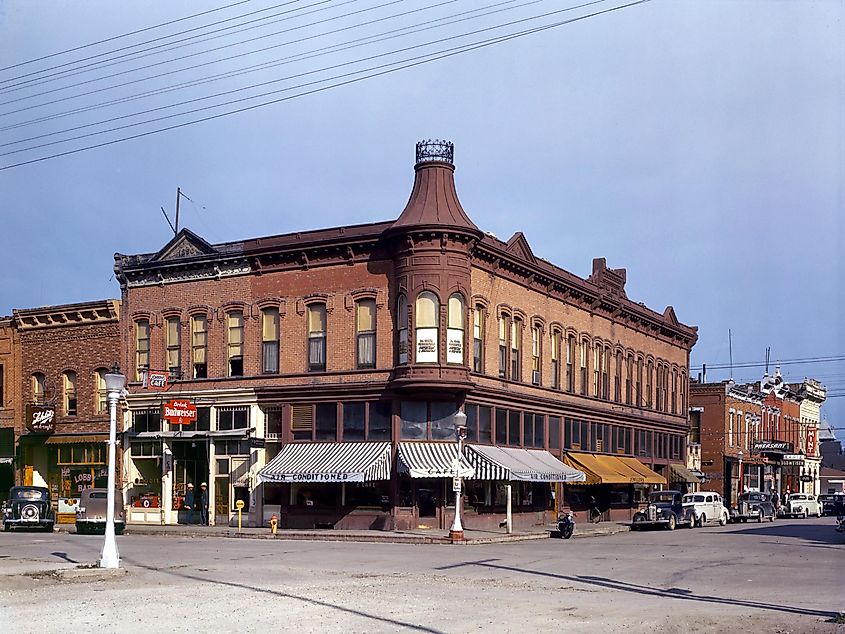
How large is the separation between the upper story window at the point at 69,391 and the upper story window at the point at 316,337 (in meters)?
14.0

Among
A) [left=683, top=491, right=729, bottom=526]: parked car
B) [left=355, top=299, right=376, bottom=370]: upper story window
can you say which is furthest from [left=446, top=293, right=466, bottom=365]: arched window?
[left=683, top=491, right=729, bottom=526]: parked car

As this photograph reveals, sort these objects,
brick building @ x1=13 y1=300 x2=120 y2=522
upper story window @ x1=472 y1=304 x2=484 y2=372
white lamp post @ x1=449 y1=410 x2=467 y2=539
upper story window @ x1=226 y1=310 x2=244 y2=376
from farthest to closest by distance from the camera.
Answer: brick building @ x1=13 y1=300 x2=120 y2=522, upper story window @ x1=226 y1=310 x2=244 y2=376, upper story window @ x1=472 y1=304 x2=484 y2=372, white lamp post @ x1=449 y1=410 x2=467 y2=539

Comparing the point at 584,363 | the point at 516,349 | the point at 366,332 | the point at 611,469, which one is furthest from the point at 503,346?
the point at 611,469

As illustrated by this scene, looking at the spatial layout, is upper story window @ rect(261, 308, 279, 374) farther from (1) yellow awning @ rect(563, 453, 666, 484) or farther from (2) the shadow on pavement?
(2) the shadow on pavement

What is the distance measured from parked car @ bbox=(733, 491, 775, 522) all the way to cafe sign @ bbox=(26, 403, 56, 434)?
117 ft

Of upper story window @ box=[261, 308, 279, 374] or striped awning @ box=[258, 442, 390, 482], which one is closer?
striped awning @ box=[258, 442, 390, 482]

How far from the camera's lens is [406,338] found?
133 feet

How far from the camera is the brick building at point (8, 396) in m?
52.0

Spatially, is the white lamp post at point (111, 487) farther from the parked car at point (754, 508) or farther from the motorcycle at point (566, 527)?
the parked car at point (754, 508)

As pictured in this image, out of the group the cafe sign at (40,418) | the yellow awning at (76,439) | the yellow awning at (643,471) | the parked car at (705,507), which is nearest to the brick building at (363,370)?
the yellow awning at (76,439)

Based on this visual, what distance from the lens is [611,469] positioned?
53.4 meters

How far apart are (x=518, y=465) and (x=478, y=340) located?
5224mm

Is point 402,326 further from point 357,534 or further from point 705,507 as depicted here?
point 705,507

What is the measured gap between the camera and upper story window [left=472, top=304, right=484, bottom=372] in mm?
42312
